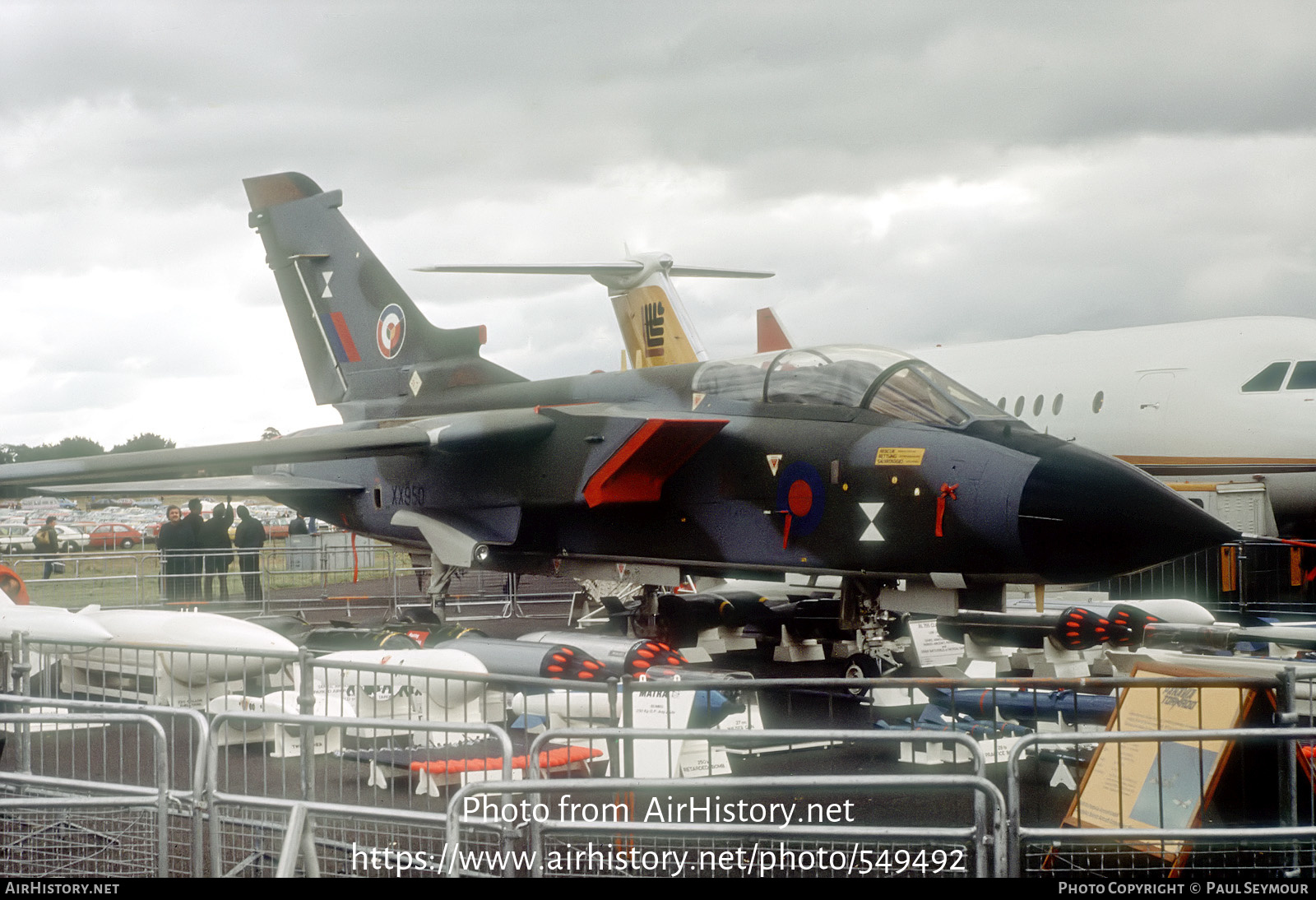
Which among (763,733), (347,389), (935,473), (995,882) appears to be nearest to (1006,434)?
(935,473)

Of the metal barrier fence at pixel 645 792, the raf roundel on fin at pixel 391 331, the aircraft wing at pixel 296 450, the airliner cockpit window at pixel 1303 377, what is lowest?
the metal barrier fence at pixel 645 792

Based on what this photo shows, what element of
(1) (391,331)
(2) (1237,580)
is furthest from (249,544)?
(2) (1237,580)

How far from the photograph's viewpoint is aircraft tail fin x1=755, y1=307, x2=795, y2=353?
21.6 meters

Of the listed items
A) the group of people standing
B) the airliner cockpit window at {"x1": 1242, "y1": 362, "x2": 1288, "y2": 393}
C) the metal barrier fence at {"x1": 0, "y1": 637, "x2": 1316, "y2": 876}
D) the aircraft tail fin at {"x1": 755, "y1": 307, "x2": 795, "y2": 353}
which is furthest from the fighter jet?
the aircraft tail fin at {"x1": 755, "y1": 307, "x2": 795, "y2": 353}

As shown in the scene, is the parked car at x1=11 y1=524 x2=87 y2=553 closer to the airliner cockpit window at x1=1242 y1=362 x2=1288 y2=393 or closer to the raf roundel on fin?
the raf roundel on fin

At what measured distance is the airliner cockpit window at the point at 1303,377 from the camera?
12.6m

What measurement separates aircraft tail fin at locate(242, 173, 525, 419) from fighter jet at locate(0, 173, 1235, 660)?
0.13ft

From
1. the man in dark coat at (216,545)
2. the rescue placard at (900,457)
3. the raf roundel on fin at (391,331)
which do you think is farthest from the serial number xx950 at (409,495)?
the rescue placard at (900,457)

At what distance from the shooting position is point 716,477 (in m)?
9.23

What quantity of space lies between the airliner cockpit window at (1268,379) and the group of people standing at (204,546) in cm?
1290

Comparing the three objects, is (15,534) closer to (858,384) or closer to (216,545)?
(216,545)

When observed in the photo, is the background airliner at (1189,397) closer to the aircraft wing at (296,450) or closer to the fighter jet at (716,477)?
the fighter jet at (716,477)

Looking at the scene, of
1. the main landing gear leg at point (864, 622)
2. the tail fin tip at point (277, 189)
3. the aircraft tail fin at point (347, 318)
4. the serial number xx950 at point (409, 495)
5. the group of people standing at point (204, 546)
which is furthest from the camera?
the group of people standing at point (204, 546)

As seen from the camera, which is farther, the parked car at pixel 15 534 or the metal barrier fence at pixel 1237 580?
the parked car at pixel 15 534
